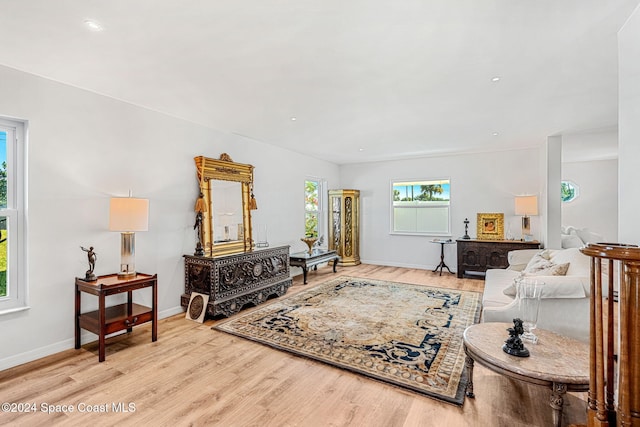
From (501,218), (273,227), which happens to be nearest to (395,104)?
(273,227)

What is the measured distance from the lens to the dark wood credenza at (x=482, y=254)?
18.2 feet

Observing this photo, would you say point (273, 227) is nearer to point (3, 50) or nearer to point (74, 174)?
point (74, 174)

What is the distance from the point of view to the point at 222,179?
4398 mm

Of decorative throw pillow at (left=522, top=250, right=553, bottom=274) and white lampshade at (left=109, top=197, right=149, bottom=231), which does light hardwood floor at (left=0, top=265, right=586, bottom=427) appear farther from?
decorative throw pillow at (left=522, top=250, right=553, bottom=274)

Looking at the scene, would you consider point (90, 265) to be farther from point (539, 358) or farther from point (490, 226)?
point (490, 226)

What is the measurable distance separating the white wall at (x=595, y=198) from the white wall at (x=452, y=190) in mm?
2481

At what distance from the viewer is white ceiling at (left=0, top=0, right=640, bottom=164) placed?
1848mm

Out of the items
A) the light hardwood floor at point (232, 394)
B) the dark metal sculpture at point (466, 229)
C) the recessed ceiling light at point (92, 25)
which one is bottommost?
the light hardwood floor at point (232, 394)

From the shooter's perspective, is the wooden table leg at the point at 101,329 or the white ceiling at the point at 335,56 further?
the wooden table leg at the point at 101,329

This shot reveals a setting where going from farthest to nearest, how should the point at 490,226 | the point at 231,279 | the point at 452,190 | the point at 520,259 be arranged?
the point at 452,190 < the point at 490,226 < the point at 520,259 < the point at 231,279

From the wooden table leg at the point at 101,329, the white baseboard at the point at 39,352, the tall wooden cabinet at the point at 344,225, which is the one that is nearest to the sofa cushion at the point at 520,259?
the tall wooden cabinet at the point at 344,225

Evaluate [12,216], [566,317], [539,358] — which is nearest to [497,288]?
[566,317]

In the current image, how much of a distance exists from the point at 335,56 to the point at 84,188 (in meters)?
2.74

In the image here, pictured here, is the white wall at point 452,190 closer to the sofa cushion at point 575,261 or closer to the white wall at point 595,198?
the white wall at point 595,198
